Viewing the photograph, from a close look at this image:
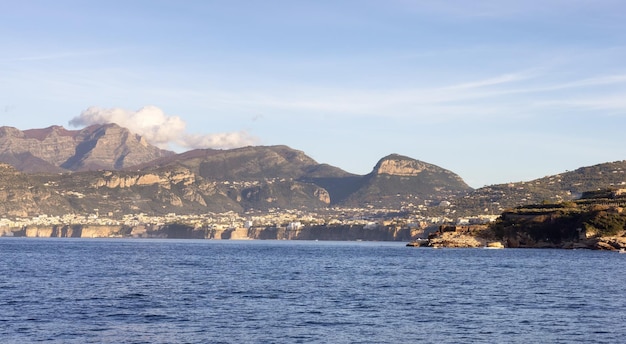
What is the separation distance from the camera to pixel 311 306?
69.2 m

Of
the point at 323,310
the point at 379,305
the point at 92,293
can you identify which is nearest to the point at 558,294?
the point at 379,305

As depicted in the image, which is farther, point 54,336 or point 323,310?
point 323,310

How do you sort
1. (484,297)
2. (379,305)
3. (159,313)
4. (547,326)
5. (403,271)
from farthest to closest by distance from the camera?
1. (403,271)
2. (484,297)
3. (379,305)
4. (159,313)
5. (547,326)

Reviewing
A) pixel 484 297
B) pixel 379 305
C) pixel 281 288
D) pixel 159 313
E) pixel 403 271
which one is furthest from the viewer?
pixel 403 271

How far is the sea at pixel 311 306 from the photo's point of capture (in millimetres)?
53688

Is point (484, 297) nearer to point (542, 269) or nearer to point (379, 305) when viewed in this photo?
point (379, 305)

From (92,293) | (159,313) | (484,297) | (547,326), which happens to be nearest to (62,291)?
(92,293)

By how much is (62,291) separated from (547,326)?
4516 cm

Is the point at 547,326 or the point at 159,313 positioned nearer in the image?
the point at 547,326

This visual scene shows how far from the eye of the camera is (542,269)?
385 ft

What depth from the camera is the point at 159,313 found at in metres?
63.8

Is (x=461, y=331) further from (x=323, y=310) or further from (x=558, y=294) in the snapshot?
(x=558, y=294)

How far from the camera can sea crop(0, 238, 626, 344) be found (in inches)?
2114

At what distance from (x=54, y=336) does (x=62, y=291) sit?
2871cm
